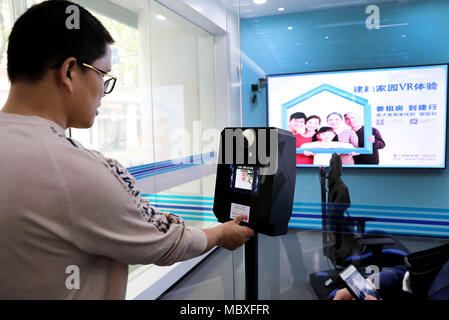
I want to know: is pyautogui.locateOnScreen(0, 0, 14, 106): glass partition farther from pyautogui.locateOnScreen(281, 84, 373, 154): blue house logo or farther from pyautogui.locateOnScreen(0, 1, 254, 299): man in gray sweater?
pyautogui.locateOnScreen(281, 84, 373, 154): blue house logo

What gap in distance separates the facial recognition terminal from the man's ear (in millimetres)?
550

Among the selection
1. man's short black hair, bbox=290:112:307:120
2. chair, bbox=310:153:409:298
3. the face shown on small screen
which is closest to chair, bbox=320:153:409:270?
chair, bbox=310:153:409:298

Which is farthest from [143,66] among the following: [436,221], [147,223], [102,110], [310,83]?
[436,221]

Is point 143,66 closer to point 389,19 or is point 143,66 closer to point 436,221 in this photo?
point 389,19

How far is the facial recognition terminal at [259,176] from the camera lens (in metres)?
1.04

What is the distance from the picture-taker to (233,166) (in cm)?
115

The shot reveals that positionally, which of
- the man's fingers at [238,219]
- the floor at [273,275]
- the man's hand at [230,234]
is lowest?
the floor at [273,275]

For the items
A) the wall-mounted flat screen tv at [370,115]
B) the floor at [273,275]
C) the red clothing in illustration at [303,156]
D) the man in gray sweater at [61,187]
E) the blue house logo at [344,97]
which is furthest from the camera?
the floor at [273,275]

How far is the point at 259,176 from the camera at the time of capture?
3.48 feet

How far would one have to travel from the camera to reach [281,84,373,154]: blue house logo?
224cm

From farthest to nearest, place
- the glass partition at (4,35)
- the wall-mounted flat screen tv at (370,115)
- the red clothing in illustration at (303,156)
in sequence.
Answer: the red clothing in illustration at (303,156)
the wall-mounted flat screen tv at (370,115)
the glass partition at (4,35)

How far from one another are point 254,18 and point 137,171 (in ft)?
5.34

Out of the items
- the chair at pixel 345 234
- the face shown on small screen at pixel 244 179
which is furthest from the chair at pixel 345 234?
the face shown on small screen at pixel 244 179

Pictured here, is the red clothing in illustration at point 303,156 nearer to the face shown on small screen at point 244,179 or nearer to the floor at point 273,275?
the floor at point 273,275
